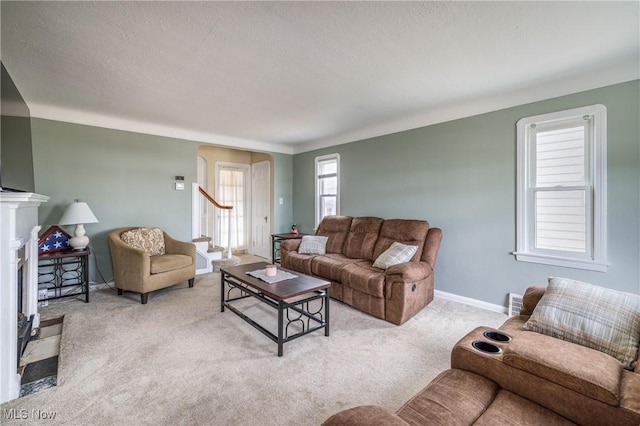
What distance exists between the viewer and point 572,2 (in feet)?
5.59

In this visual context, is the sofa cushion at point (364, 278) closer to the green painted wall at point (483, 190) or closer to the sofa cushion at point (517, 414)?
the green painted wall at point (483, 190)

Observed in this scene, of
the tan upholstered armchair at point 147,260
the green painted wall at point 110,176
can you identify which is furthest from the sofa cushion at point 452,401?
the green painted wall at point 110,176

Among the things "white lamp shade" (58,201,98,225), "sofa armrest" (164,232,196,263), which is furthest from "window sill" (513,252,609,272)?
"white lamp shade" (58,201,98,225)

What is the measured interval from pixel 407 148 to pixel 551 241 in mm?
2026

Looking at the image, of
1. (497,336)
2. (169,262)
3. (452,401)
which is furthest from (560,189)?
(169,262)

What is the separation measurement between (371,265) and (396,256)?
42cm

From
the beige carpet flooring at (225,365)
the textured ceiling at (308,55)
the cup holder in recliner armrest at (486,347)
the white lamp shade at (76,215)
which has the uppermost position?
the textured ceiling at (308,55)

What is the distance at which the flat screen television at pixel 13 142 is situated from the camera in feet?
6.95

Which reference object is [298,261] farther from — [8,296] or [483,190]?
[8,296]

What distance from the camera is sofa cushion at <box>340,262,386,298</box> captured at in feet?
9.68

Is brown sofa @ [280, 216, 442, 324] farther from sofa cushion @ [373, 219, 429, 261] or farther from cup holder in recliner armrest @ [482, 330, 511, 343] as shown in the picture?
cup holder in recliner armrest @ [482, 330, 511, 343]

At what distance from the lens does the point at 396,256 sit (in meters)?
3.24

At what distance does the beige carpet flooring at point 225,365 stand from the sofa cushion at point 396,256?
62cm

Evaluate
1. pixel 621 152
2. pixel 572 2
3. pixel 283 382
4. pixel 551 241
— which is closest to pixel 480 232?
pixel 551 241
